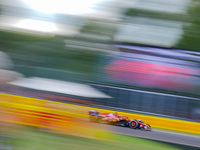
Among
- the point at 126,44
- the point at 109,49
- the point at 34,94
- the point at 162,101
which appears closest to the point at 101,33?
the point at 109,49

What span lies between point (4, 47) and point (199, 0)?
132cm

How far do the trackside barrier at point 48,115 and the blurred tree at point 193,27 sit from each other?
89 cm

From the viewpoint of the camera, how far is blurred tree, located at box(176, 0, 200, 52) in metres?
1.70

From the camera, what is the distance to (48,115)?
4.76 feet

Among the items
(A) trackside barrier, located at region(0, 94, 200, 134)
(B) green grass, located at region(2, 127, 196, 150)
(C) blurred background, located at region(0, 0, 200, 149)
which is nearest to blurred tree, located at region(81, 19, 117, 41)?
(C) blurred background, located at region(0, 0, 200, 149)

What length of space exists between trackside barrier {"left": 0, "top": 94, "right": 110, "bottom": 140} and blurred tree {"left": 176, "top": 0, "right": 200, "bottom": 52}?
891mm

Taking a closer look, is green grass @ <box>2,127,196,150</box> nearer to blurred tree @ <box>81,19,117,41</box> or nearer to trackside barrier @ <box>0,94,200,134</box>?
trackside barrier @ <box>0,94,200,134</box>

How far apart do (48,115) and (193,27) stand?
3.70ft

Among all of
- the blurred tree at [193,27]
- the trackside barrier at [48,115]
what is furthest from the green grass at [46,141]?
the blurred tree at [193,27]

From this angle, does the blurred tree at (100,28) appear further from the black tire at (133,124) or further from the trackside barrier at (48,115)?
the black tire at (133,124)

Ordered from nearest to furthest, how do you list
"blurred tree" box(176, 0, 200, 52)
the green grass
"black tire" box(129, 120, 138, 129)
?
the green grass < "blurred tree" box(176, 0, 200, 52) < "black tire" box(129, 120, 138, 129)

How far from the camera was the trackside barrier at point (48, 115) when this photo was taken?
1417mm

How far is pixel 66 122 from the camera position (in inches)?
56.4

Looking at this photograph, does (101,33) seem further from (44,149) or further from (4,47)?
(44,149)
